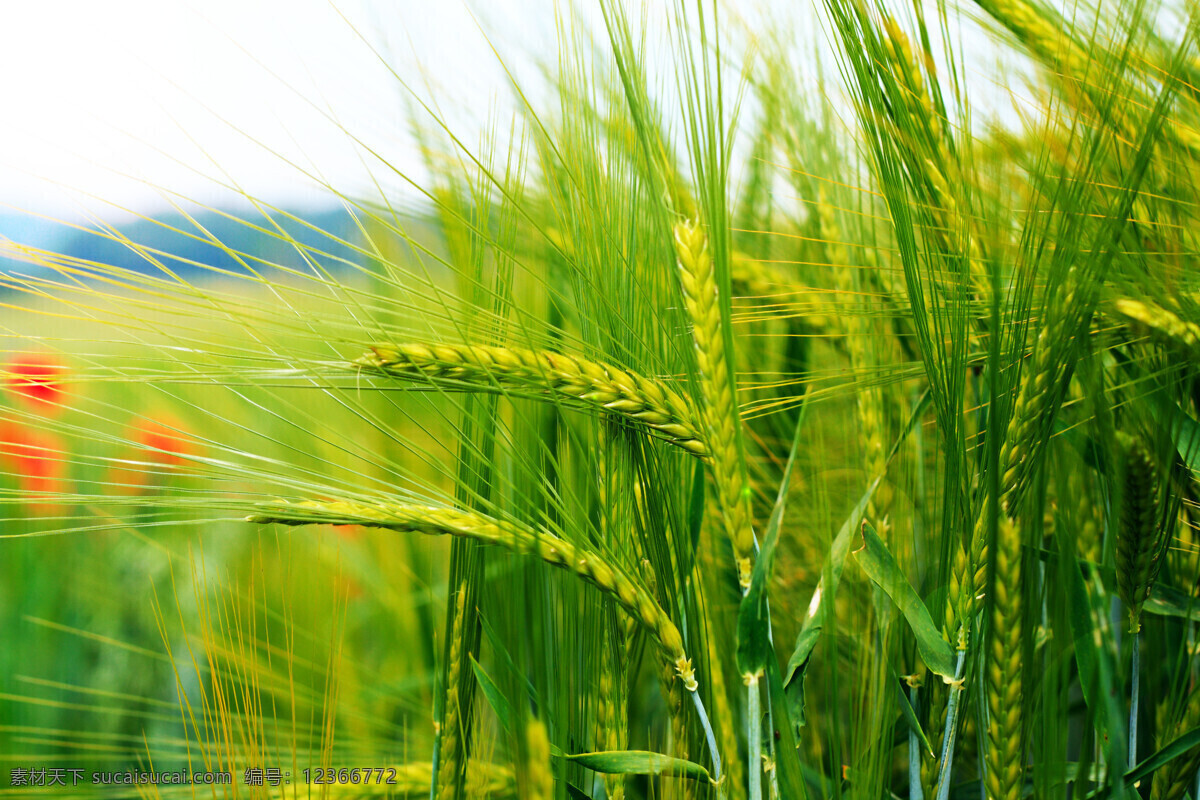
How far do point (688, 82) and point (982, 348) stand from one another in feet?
0.94

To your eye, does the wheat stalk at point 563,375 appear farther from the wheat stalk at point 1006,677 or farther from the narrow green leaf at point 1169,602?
the narrow green leaf at point 1169,602

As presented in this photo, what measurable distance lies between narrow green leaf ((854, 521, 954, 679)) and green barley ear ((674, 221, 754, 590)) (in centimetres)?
8

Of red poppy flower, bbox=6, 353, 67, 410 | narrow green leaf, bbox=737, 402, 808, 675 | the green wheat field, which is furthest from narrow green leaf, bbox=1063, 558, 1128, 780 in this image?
red poppy flower, bbox=6, 353, 67, 410

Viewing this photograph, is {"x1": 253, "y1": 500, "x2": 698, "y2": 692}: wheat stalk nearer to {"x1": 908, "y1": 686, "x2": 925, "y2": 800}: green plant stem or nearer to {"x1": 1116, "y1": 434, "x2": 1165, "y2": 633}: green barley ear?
{"x1": 908, "y1": 686, "x2": 925, "y2": 800}: green plant stem

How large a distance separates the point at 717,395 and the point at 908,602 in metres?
0.15

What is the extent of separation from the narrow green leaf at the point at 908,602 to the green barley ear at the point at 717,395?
8cm

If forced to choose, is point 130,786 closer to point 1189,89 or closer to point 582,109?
point 582,109

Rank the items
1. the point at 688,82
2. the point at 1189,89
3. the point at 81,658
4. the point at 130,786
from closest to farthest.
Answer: the point at 688,82
the point at 1189,89
the point at 130,786
the point at 81,658

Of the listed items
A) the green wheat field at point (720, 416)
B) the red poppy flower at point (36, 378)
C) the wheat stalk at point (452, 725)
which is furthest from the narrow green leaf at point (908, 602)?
the red poppy flower at point (36, 378)

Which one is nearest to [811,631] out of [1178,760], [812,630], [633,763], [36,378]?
[812,630]

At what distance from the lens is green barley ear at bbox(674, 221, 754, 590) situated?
0.30m

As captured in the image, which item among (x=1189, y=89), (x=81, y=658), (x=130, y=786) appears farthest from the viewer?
(x=81, y=658)

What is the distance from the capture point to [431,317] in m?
0.41

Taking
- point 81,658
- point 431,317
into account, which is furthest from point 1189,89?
point 81,658
